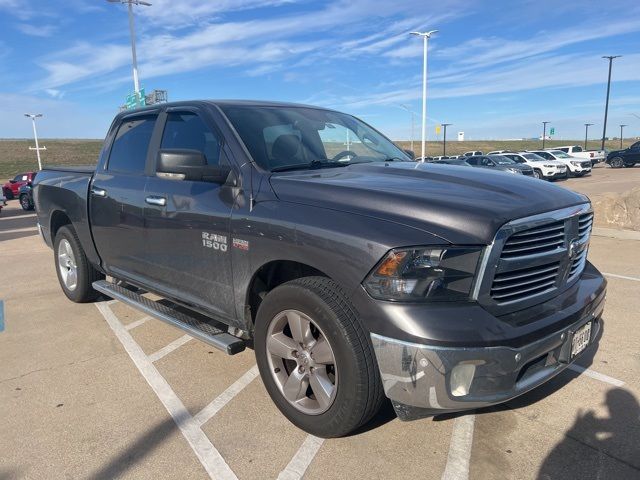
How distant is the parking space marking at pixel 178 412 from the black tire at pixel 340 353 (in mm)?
519

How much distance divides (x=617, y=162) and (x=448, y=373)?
39923 millimetres

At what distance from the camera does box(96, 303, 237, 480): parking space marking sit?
2.72 m

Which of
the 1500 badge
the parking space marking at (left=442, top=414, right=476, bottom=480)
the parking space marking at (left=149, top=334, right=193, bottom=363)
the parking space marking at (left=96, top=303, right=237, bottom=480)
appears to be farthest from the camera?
the parking space marking at (left=149, top=334, right=193, bottom=363)

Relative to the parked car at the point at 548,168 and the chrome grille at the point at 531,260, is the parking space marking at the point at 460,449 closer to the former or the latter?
the chrome grille at the point at 531,260

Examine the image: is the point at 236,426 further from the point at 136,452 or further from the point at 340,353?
the point at 340,353

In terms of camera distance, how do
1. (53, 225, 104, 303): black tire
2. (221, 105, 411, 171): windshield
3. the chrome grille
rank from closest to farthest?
the chrome grille, (221, 105, 411, 171): windshield, (53, 225, 104, 303): black tire

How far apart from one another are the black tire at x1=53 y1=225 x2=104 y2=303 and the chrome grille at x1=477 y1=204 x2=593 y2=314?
173 inches

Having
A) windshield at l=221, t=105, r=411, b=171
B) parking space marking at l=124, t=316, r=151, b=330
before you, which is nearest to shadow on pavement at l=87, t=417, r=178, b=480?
windshield at l=221, t=105, r=411, b=171

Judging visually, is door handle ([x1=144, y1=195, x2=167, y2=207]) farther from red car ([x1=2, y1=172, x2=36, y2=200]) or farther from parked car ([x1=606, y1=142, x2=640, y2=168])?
parked car ([x1=606, y1=142, x2=640, y2=168])

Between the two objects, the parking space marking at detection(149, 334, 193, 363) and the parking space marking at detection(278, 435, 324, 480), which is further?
the parking space marking at detection(149, 334, 193, 363)

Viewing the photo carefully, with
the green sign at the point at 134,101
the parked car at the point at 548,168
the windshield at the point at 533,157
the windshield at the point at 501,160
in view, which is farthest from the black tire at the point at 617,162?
the green sign at the point at 134,101

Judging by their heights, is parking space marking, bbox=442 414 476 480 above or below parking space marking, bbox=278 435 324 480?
below

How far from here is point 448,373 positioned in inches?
91.7

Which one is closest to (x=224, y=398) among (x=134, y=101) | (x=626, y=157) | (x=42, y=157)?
(x=134, y=101)
